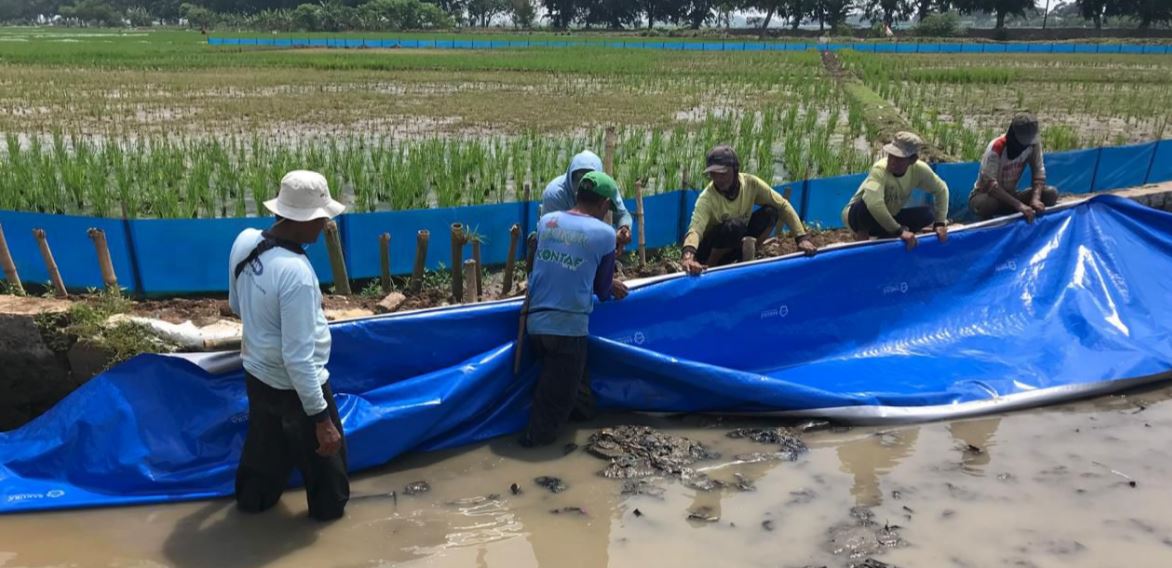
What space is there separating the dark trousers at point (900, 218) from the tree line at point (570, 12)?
4402 centimetres

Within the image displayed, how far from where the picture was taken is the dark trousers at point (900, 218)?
16.6ft

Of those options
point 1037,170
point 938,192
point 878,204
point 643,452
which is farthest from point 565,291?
point 1037,170

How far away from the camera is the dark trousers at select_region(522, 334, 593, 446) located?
3467 mm

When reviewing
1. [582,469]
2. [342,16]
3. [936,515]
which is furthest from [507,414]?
[342,16]

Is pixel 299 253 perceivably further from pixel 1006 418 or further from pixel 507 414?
pixel 1006 418

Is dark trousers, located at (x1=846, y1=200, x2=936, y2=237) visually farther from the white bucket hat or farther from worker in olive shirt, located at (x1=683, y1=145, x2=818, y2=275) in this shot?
the white bucket hat


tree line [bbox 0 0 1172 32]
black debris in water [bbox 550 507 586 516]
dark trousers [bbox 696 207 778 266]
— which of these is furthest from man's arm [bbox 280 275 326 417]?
tree line [bbox 0 0 1172 32]

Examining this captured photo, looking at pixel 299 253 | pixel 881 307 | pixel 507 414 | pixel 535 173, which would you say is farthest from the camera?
pixel 535 173

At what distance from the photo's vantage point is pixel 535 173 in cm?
828

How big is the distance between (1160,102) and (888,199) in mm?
13551

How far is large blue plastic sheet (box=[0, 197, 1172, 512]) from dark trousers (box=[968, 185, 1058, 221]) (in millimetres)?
495

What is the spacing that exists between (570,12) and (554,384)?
59777 mm

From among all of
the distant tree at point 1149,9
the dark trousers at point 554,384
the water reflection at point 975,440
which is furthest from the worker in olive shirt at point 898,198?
the distant tree at point 1149,9

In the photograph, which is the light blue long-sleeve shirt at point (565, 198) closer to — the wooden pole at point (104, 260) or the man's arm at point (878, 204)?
the man's arm at point (878, 204)
